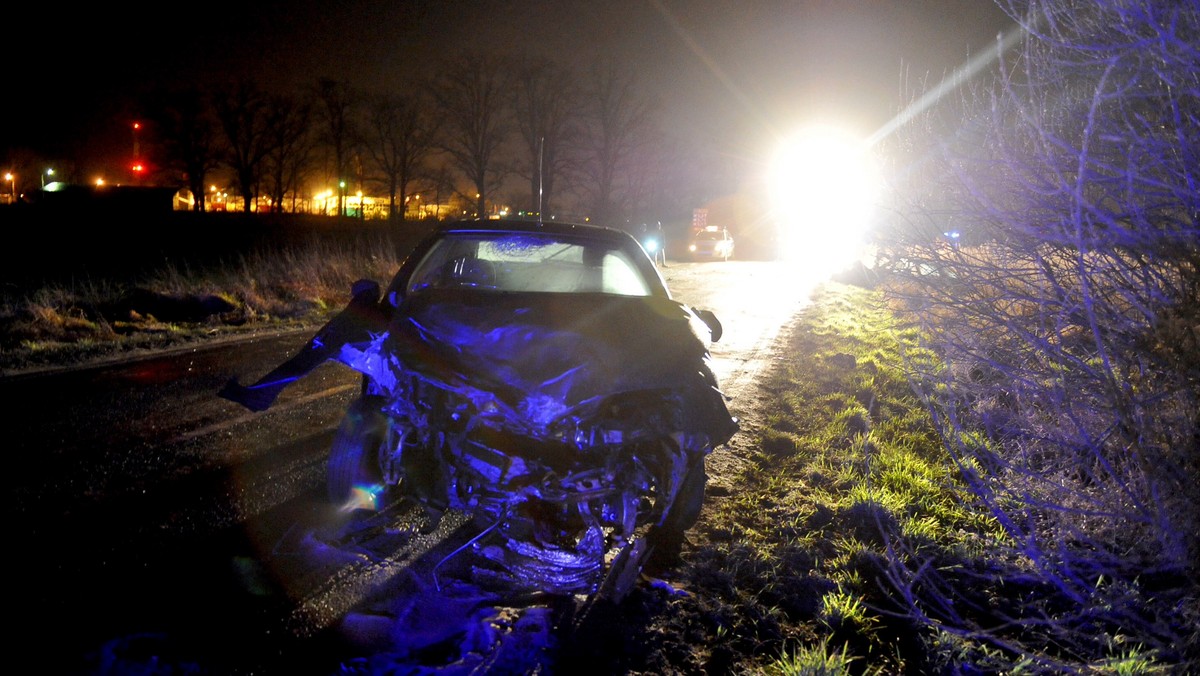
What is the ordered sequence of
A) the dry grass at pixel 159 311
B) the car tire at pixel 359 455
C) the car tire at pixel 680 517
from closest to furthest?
the car tire at pixel 359 455 → the car tire at pixel 680 517 → the dry grass at pixel 159 311

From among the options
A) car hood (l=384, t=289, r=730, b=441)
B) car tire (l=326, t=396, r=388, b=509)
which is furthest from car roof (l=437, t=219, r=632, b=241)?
car tire (l=326, t=396, r=388, b=509)

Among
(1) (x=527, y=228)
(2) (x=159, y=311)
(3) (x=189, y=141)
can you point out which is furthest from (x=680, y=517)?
(3) (x=189, y=141)

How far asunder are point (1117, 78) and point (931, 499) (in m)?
2.75

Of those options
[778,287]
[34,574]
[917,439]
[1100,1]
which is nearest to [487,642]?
[34,574]

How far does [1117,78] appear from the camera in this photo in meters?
3.42

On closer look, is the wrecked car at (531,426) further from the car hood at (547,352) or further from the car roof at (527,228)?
the car roof at (527,228)

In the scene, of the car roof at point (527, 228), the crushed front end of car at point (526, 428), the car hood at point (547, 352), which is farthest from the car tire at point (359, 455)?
the car roof at point (527, 228)

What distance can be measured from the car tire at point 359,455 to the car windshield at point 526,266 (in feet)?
4.79

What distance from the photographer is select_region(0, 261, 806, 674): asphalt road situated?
2.72m

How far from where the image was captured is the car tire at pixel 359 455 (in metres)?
3.65

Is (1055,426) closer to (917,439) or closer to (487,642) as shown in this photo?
(917,439)

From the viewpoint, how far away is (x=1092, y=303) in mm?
3248

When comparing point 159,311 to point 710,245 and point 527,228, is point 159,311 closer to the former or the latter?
point 527,228

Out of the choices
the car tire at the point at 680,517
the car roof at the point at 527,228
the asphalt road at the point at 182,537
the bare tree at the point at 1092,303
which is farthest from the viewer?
the car roof at the point at 527,228
